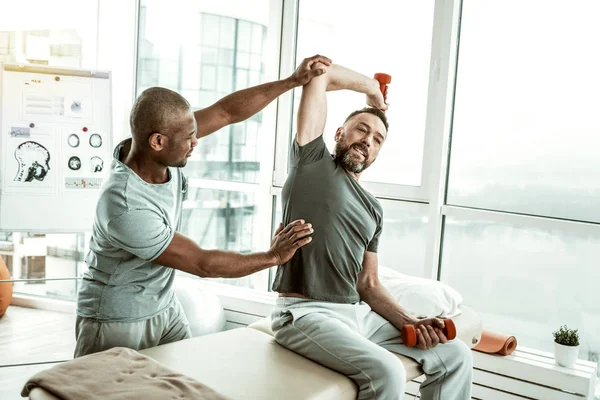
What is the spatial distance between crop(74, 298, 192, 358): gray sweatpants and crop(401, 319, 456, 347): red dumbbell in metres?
0.81

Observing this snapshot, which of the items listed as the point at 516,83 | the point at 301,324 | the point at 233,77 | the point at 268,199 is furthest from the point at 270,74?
the point at 301,324

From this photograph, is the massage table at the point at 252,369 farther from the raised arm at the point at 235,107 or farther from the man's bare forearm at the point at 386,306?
the raised arm at the point at 235,107

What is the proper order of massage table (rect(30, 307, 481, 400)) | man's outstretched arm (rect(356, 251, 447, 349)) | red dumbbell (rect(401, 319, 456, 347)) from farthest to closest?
1. man's outstretched arm (rect(356, 251, 447, 349))
2. red dumbbell (rect(401, 319, 456, 347))
3. massage table (rect(30, 307, 481, 400))

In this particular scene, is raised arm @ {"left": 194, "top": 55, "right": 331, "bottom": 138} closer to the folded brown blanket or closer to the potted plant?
the folded brown blanket

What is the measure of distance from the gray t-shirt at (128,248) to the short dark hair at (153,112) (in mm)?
124

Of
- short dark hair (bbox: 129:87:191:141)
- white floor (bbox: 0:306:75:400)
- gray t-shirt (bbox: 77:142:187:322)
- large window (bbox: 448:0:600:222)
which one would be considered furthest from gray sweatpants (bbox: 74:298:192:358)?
large window (bbox: 448:0:600:222)

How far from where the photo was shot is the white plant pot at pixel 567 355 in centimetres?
257

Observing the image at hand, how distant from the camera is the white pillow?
233cm

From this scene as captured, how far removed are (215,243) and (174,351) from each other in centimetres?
202

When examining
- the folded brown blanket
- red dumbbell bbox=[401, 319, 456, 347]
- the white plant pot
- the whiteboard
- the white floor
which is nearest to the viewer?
the folded brown blanket

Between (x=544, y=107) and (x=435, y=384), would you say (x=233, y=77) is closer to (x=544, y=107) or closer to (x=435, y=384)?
(x=544, y=107)

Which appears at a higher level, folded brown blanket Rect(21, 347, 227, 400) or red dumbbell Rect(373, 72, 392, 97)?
red dumbbell Rect(373, 72, 392, 97)

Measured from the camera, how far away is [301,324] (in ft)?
Answer: 6.35

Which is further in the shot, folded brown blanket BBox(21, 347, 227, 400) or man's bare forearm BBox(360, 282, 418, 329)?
man's bare forearm BBox(360, 282, 418, 329)
